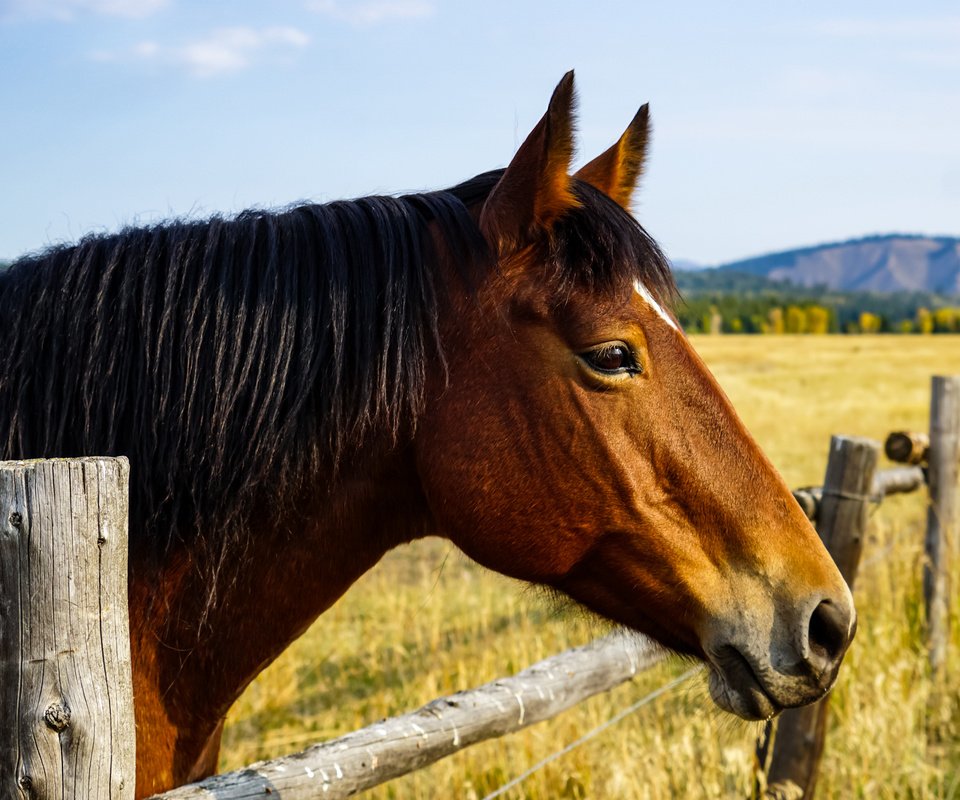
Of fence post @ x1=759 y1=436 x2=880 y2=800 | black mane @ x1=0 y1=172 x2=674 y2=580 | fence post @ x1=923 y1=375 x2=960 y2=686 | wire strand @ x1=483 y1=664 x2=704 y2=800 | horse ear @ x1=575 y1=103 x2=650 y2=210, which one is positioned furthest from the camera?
fence post @ x1=923 y1=375 x2=960 y2=686

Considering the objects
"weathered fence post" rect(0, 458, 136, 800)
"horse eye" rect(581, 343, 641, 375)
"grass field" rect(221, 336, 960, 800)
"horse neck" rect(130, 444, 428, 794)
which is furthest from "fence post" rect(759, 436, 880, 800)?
"weathered fence post" rect(0, 458, 136, 800)

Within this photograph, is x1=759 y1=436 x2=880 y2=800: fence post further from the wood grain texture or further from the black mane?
the black mane

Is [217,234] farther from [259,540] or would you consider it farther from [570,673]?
[570,673]

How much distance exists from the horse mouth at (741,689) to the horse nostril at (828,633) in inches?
5.8

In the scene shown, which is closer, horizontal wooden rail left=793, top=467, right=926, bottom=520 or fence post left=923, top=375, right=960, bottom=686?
horizontal wooden rail left=793, top=467, right=926, bottom=520

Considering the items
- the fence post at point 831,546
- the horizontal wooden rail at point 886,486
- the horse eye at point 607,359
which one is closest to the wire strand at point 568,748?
the fence post at point 831,546

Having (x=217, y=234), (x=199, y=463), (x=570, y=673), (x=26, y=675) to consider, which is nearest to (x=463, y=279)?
(x=217, y=234)

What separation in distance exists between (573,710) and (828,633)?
2.92 m

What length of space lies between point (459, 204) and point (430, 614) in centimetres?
539

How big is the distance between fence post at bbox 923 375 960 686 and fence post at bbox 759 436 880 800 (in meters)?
1.90

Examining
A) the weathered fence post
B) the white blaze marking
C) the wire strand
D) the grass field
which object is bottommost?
the grass field

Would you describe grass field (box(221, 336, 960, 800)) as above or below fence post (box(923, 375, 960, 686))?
below

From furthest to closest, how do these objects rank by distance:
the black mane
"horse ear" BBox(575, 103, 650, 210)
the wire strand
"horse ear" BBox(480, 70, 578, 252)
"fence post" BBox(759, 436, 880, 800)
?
"fence post" BBox(759, 436, 880, 800) → the wire strand → "horse ear" BBox(575, 103, 650, 210) → "horse ear" BBox(480, 70, 578, 252) → the black mane

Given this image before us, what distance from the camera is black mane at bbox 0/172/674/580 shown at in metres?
1.98
